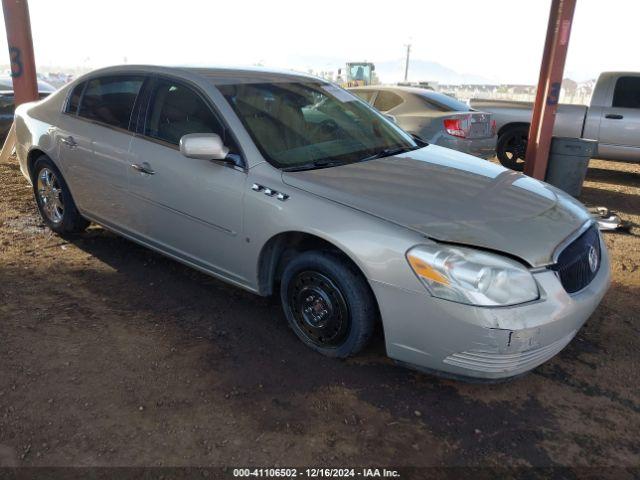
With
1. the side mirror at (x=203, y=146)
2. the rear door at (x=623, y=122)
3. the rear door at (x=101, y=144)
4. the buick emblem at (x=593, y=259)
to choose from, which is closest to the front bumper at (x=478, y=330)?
the buick emblem at (x=593, y=259)

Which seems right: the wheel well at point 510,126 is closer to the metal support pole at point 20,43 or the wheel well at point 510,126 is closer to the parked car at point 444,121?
the parked car at point 444,121

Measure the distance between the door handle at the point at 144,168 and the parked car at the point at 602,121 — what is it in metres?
7.07

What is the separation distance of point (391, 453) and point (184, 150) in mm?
2014

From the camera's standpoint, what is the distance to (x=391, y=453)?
2441mm

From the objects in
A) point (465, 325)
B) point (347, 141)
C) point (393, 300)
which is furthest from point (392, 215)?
point (347, 141)

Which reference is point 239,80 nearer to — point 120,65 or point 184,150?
point 184,150

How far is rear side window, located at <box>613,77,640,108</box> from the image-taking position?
27.5ft

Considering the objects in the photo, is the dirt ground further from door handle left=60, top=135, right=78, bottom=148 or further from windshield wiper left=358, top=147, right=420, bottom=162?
windshield wiper left=358, top=147, right=420, bottom=162

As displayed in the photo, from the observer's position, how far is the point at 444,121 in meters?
7.22

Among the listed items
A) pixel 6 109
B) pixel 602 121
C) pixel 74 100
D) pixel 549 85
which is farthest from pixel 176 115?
pixel 6 109

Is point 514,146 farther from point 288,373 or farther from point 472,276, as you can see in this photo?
point 288,373

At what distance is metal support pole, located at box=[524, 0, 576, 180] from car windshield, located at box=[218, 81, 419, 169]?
399 cm

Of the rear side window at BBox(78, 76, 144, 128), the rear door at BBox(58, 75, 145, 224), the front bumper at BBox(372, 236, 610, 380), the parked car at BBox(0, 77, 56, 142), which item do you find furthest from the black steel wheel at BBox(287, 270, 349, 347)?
the parked car at BBox(0, 77, 56, 142)

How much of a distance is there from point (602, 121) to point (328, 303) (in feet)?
24.3
